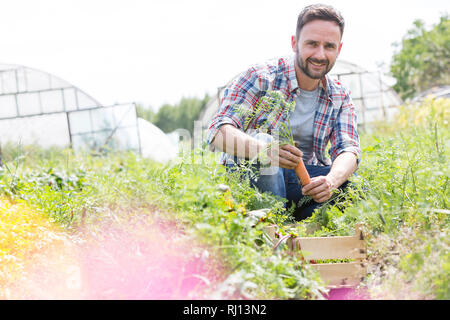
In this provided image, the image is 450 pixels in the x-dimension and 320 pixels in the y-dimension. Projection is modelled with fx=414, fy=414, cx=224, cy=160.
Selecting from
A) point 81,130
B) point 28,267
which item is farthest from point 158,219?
point 81,130

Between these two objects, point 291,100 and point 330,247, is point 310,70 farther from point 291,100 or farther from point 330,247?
point 330,247

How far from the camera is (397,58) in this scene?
2206 centimetres

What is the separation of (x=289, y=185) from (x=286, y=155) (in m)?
0.63

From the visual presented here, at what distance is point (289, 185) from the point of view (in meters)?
2.44

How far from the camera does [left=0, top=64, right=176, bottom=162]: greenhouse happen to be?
10344 millimetres

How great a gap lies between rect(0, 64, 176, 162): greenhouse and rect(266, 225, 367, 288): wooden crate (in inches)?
351

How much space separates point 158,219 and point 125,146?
30.5 feet

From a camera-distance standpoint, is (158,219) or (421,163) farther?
(421,163)

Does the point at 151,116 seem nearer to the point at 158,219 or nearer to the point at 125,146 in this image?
the point at 125,146

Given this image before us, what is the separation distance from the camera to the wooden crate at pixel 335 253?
155cm

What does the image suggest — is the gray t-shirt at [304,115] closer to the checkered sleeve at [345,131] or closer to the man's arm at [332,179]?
the checkered sleeve at [345,131]

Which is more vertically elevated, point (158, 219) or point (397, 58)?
point (397, 58)

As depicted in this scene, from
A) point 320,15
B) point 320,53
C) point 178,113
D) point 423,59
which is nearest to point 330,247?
point 320,53

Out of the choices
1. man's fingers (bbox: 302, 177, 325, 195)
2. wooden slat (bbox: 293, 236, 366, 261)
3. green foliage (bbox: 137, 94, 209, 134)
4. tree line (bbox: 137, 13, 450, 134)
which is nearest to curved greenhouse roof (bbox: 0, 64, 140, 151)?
tree line (bbox: 137, 13, 450, 134)
